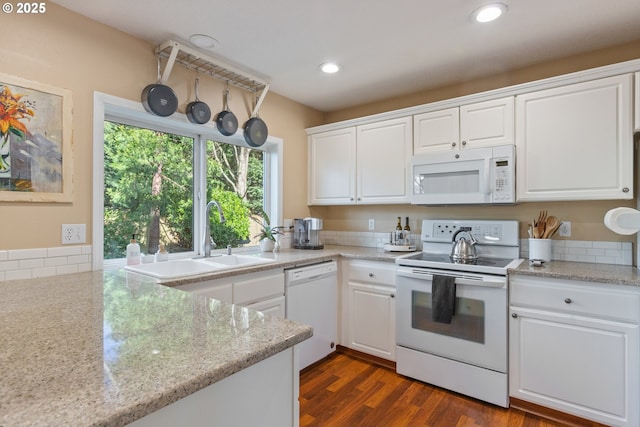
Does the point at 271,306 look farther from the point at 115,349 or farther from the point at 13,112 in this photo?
A: the point at 13,112

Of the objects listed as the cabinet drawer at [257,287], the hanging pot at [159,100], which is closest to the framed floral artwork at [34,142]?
the hanging pot at [159,100]

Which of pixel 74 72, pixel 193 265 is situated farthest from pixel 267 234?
pixel 74 72

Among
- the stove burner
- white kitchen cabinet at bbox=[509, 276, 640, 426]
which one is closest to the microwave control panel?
the stove burner

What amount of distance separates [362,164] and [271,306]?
1.53 m

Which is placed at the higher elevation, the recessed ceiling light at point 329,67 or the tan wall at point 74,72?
the recessed ceiling light at point 329,67

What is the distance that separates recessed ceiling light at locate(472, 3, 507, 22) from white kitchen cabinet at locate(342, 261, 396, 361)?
167 cm

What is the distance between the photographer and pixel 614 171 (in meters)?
1.98

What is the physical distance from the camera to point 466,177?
7.97 feet

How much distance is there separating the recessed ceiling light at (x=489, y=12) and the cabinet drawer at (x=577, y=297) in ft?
4.98

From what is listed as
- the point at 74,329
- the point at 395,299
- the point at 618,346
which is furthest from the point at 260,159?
the point at 618,346

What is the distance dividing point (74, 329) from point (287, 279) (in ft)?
4.85

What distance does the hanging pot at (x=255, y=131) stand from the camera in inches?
107

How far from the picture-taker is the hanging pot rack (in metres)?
2.08

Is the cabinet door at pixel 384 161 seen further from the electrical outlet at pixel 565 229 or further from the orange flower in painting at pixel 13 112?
the orange flower in painting at pixel 13 112
